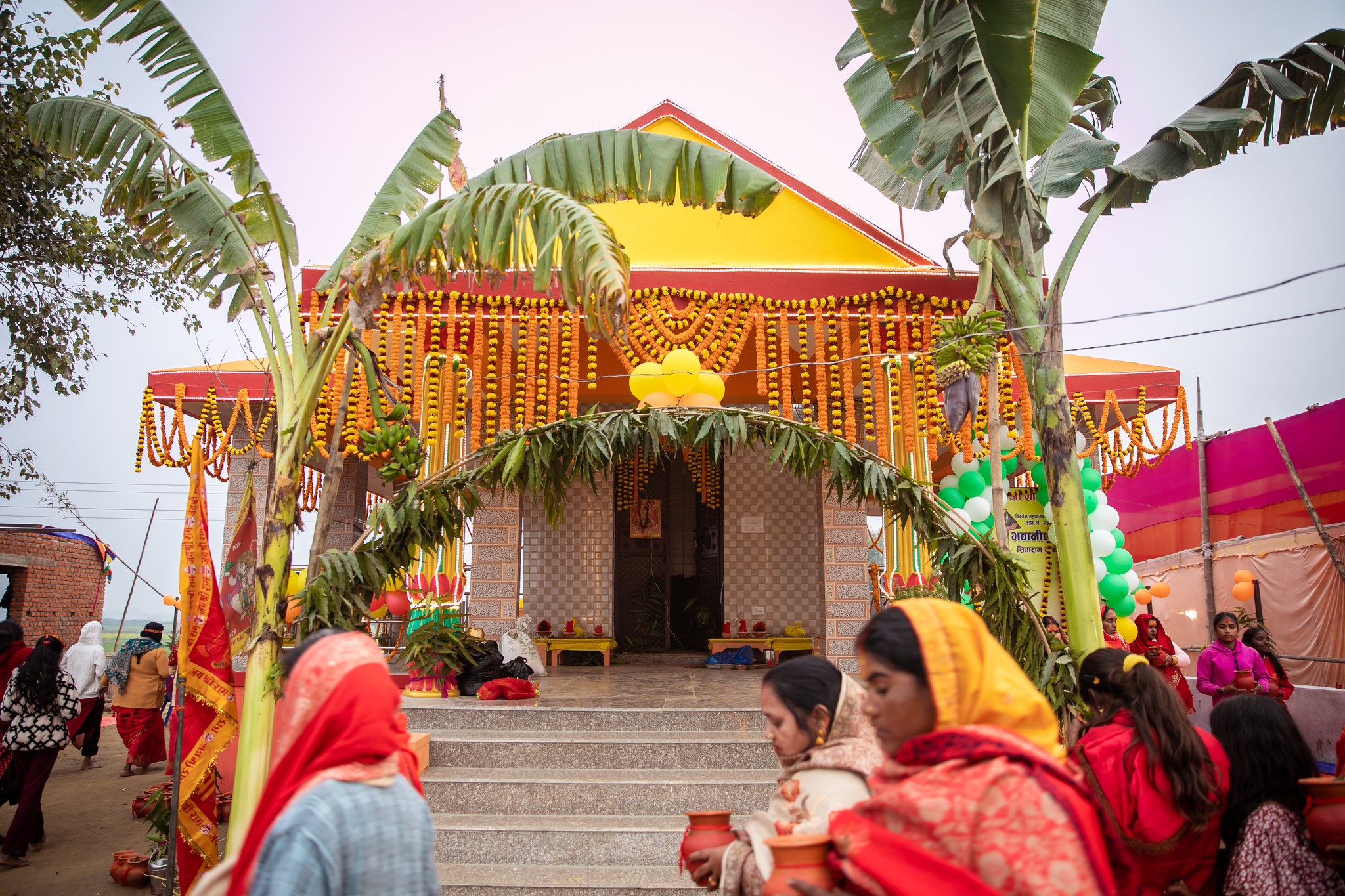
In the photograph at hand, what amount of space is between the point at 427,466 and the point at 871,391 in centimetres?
425

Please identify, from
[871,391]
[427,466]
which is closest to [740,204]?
[871,391]

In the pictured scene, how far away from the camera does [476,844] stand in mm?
4973

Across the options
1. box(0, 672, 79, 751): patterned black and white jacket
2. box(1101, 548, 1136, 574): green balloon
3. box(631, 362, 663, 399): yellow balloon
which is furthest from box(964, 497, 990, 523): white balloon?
box(0, 672, 79, 751): patterned black and white jacket

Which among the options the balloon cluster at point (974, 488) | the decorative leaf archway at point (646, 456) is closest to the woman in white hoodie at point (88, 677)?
the decorative leaf archway at point (646, 456)

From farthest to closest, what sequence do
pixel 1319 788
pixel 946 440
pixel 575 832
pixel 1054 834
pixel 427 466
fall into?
pixel 427 466 < pixel 946 440 < pixel 575 832 < pixel 1319 788 < pixel 1054 834

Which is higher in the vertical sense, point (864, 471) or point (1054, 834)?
point (864, 471)

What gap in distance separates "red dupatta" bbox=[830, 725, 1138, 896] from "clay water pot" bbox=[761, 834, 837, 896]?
0.29ft

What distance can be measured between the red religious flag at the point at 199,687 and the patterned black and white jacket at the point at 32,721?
6.59 feet

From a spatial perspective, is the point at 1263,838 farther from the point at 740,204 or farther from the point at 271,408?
the point at 271,408

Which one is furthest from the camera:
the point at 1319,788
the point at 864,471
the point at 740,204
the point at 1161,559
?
the point at 1161,559

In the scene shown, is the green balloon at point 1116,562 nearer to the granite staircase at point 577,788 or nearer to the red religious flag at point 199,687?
the granite staircase at point 577,788

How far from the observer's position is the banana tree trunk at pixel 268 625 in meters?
4.75

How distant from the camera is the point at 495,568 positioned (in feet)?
30.5

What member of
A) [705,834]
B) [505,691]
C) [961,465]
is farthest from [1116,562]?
[705,834]
